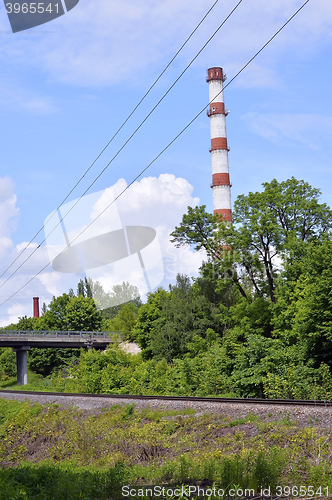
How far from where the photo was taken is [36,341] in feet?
218

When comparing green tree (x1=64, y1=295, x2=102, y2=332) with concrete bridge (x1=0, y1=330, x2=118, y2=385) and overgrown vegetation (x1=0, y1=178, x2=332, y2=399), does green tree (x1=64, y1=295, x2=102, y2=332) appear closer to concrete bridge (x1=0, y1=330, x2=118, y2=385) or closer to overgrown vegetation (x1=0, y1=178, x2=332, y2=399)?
concrete bridge (x1=0, y1=330, x2=118, y2=385)

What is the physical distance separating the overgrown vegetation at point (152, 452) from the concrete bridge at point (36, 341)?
48.2 meters

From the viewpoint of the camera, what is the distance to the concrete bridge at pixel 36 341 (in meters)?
65.6

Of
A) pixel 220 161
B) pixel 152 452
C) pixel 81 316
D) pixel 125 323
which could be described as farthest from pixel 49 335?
pixel 152 452

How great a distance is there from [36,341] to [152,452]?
187ft

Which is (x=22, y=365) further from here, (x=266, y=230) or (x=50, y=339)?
(x=266, y=230)

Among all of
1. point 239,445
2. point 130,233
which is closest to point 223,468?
point 239,445

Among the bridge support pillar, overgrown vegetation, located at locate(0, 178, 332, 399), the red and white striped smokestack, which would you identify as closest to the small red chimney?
the bridge support pillar

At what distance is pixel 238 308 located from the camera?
3909 cm

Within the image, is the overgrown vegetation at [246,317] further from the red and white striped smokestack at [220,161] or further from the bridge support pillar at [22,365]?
the bridge support pillar at [22,365]

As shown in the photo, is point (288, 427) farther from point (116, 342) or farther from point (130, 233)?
point (116, 342)

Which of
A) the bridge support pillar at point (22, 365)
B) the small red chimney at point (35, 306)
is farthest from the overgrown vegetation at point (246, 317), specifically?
the small red chimney at point (35, 306)

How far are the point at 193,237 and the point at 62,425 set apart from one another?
26881mm

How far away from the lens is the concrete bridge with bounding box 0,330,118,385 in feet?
215
